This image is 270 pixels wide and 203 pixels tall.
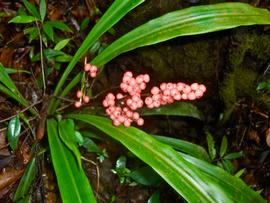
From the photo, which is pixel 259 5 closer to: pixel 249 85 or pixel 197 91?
pixel 249 85

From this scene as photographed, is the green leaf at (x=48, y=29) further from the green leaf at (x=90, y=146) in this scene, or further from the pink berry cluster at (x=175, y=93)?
the pink berry cluster at (x=175, y=93)

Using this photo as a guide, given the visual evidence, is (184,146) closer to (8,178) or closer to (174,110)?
(174,110)

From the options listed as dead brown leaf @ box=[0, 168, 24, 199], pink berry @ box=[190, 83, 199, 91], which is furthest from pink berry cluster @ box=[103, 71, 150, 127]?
dead brown leaf @ box=[0, 168, 24, 199]

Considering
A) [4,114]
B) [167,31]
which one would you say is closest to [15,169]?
[4,114]

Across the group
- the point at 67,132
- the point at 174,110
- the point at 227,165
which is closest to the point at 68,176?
the point at 67,132

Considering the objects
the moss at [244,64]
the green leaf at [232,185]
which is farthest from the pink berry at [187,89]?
the moss at [244,64]

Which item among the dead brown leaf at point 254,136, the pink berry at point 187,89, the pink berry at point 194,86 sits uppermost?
the pink berry at point 194,86
